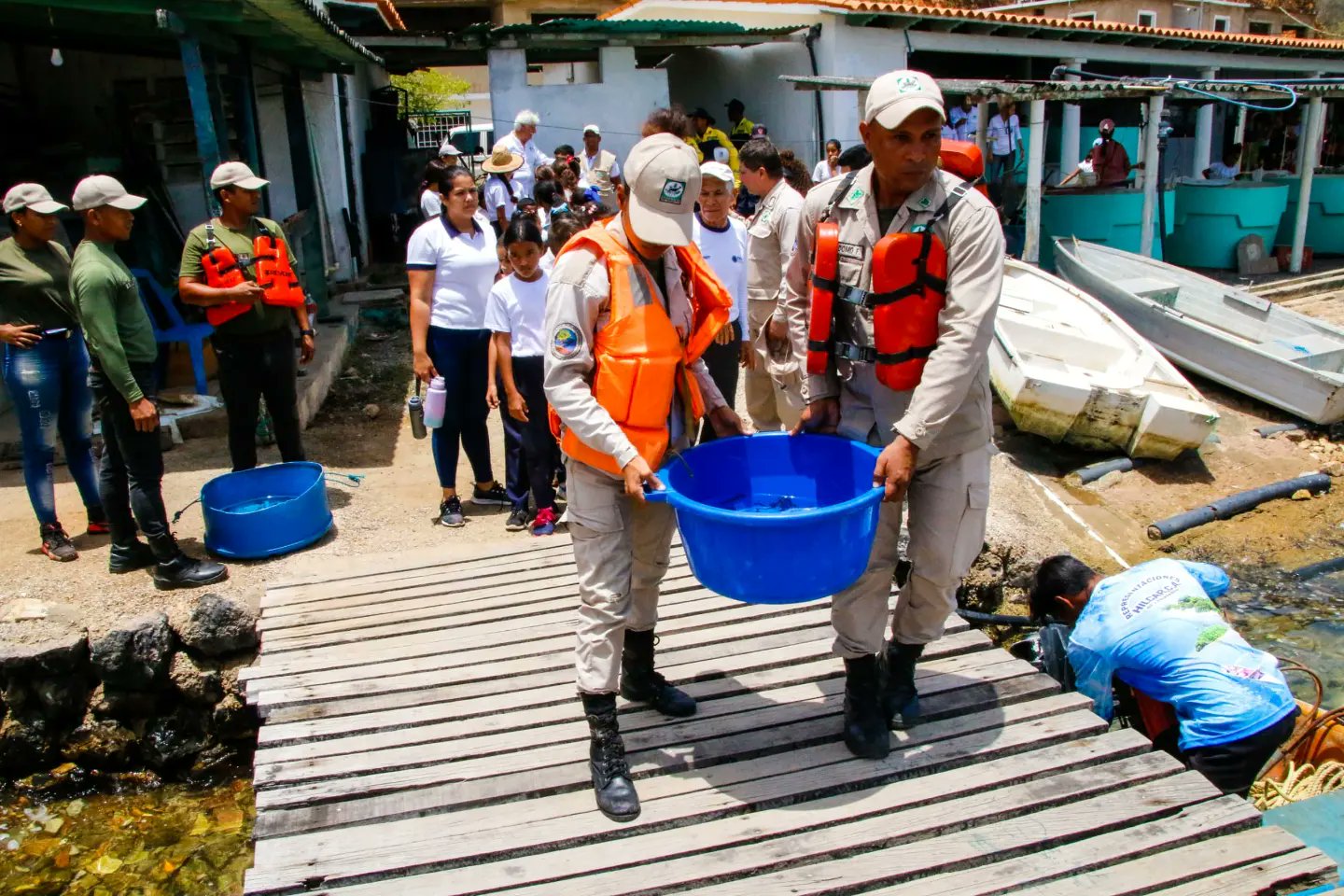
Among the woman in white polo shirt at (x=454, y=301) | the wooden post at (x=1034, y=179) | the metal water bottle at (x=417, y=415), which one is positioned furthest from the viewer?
the wooden post at (x=1034, y=179)

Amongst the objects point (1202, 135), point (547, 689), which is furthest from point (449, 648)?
point (1202, 135)

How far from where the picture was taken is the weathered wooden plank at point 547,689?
3.69 meters

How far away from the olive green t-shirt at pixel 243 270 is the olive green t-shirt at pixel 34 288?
572 millimetres

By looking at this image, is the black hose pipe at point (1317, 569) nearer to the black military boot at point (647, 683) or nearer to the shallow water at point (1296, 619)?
the shallow water at point (1296, 619)

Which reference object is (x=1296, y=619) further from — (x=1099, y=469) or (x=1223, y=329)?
(x=1223, y=329)

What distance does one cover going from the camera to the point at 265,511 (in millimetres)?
5266

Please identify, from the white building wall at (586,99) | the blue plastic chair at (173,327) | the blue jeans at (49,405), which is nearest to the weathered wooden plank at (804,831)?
the blue jeans at (49,405)

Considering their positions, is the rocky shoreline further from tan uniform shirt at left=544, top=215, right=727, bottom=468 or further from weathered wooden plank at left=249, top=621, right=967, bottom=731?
tan uniform shirt at left=544, top=215, right=727, bottom=468

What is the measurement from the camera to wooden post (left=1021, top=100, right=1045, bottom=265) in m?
11.9

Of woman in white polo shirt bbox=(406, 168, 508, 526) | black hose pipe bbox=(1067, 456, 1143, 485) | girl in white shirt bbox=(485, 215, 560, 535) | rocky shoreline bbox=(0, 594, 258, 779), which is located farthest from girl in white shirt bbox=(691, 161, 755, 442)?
black hose pipe bbox=(1067, 456, 1143, 485)

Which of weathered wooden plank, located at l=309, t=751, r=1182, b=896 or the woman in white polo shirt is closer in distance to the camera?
weathered wooden plank, located at l=309, t=751, r=1182, b=896

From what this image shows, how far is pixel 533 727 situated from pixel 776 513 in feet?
4.52

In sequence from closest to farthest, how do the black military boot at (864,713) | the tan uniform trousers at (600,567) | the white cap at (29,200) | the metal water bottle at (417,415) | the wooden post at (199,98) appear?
1. the tan uniform trousers at (600,567)
2. the black military boot at (864,713)
3. the white cap at (29,200)
4. the metal water bottle at (417,415)
5. the wooden post at (199,98)

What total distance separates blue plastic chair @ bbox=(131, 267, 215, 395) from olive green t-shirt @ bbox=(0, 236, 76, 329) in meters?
2.37
